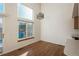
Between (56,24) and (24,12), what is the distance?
1.22 metres

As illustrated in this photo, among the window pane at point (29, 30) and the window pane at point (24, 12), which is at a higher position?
the window pane at point (24, 12)

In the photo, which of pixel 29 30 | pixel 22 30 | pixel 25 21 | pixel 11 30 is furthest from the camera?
pixel 11 30

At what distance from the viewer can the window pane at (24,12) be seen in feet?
10.1

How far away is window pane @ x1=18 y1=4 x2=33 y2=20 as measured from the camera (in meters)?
3.08

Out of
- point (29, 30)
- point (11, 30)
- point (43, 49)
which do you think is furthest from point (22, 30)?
point (43, 49)

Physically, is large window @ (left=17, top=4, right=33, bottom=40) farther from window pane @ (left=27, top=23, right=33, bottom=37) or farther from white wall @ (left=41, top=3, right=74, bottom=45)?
white wall @ (left=41, top=3, right=74, bottom=45)

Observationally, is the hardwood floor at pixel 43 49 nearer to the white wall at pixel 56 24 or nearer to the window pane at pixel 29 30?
the white wall at pixel 56 24

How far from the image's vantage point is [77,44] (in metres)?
2.64

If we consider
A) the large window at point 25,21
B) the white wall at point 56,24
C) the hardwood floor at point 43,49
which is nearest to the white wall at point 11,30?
the large window at point 25,21

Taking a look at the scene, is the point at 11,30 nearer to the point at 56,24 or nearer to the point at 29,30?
the point at 29,30

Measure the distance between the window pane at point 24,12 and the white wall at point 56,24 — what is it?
0.55 meters

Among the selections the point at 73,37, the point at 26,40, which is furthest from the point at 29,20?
the point at 73,37

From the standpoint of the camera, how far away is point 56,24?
2705 millimetres

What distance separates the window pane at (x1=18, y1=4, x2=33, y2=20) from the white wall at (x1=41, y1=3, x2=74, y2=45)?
21.5 inches
